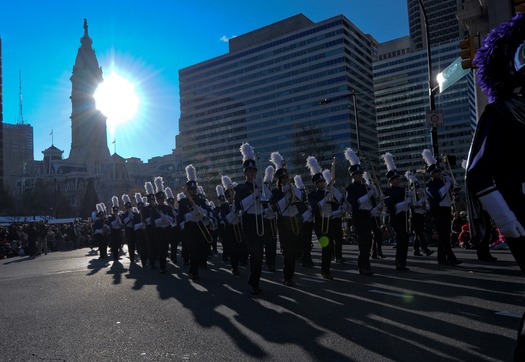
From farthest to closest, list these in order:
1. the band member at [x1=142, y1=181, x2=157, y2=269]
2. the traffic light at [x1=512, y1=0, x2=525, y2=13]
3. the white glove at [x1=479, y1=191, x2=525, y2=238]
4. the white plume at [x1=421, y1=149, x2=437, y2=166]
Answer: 1. the band member at [x1=142, y1=181, x2=157, y2=269]
2. the white plume at [x1=421, y1=149, x2=437, y2=166]
3. the traffic light at [x1=512, y1=0, x2=525, y2=13]
4. the white glove at [x1=479, y1=191, x2=525, y2=238]

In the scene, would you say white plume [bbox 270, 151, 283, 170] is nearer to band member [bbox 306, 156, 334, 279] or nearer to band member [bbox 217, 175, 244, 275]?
band member [bbox 306, 156, 334, 279]

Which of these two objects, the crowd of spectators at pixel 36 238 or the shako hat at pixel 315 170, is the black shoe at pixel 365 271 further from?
the crowd of spectators at pixel 36 238

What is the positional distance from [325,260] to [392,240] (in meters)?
10.8

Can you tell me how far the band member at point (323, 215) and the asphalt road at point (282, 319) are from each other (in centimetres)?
38

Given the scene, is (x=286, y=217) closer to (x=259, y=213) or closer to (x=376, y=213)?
(x=259, y=213)

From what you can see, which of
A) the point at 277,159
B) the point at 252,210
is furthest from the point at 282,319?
the point at 277,159

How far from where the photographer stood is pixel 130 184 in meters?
134

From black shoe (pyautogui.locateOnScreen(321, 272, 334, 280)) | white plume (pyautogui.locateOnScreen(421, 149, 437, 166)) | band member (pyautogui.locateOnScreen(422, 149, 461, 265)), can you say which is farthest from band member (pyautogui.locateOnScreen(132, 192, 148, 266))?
band member (pyautogui.locateOnScreen(422, 149, 461, 265))

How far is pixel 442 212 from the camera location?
34.2 ft

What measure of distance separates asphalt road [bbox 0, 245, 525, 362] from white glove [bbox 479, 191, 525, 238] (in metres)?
1.62

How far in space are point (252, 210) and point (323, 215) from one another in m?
2.30

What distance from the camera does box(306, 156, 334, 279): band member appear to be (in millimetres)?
9195

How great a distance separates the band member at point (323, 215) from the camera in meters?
9.20

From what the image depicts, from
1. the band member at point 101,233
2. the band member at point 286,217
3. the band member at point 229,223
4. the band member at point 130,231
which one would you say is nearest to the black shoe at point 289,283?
the band member at point 286,217
